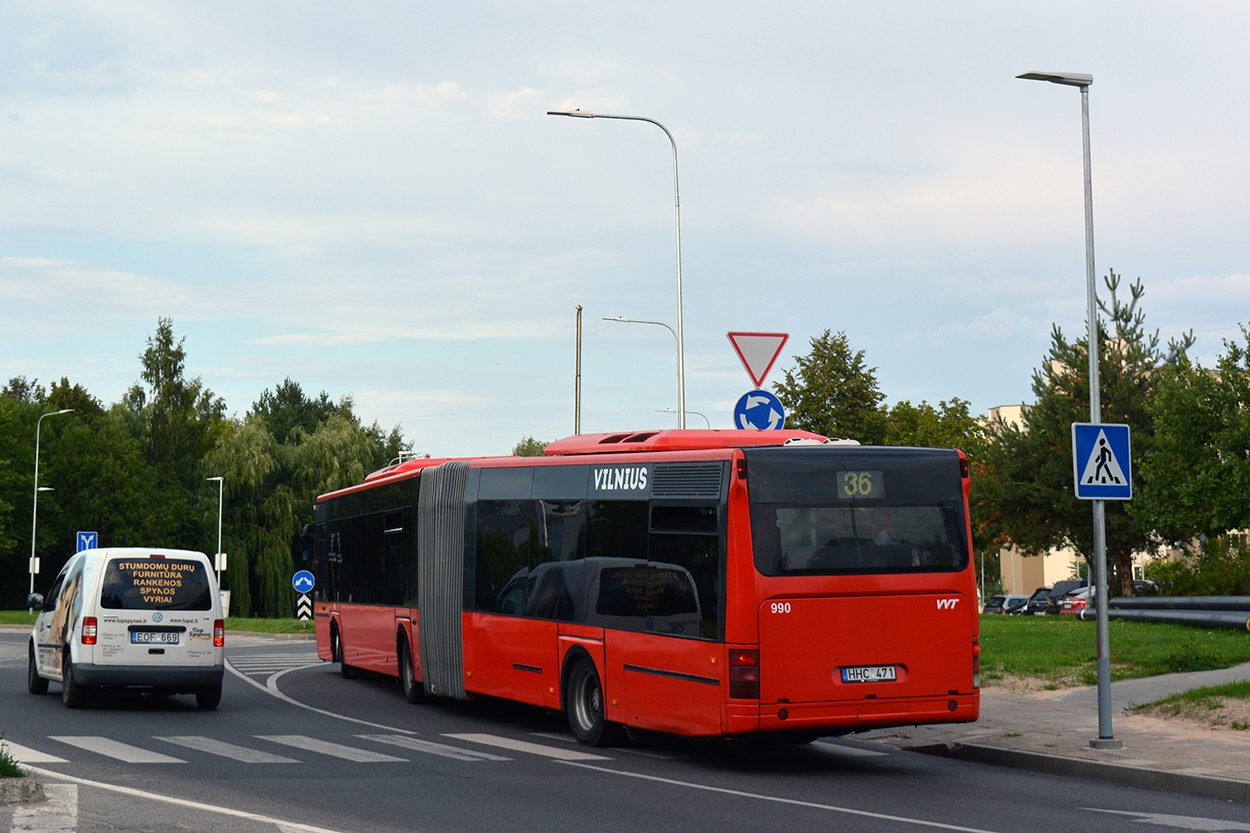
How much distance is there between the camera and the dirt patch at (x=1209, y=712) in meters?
14.2

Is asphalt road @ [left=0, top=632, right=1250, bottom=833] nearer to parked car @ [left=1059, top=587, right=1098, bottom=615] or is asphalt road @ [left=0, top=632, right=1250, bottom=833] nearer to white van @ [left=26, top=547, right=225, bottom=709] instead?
white van @ [left=26, top=547, right=225, bottom=709]

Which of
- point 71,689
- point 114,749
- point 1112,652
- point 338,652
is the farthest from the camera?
→ point 338,652

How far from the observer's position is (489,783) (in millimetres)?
11492

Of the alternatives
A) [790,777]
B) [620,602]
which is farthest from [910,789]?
[620,602]

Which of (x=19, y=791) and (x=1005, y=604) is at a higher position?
(x=19, y=791)

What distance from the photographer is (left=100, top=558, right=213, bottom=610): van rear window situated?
17844 millimetres

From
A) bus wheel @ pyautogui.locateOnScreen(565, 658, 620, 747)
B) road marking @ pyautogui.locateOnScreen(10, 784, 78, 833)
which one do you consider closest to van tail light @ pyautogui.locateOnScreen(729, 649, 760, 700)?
bus wheel @ pyautogui.locateOnScreen(565, 658, 620, 747)

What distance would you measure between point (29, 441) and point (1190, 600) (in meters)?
65.6

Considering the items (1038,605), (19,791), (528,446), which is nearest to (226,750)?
(19,791)

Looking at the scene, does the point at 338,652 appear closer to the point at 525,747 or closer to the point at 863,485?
the point at 525,747

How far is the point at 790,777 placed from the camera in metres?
12.4

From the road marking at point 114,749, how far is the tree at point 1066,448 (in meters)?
37.4

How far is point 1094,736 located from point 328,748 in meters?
7.31

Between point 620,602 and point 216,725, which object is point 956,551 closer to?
point 620,602
